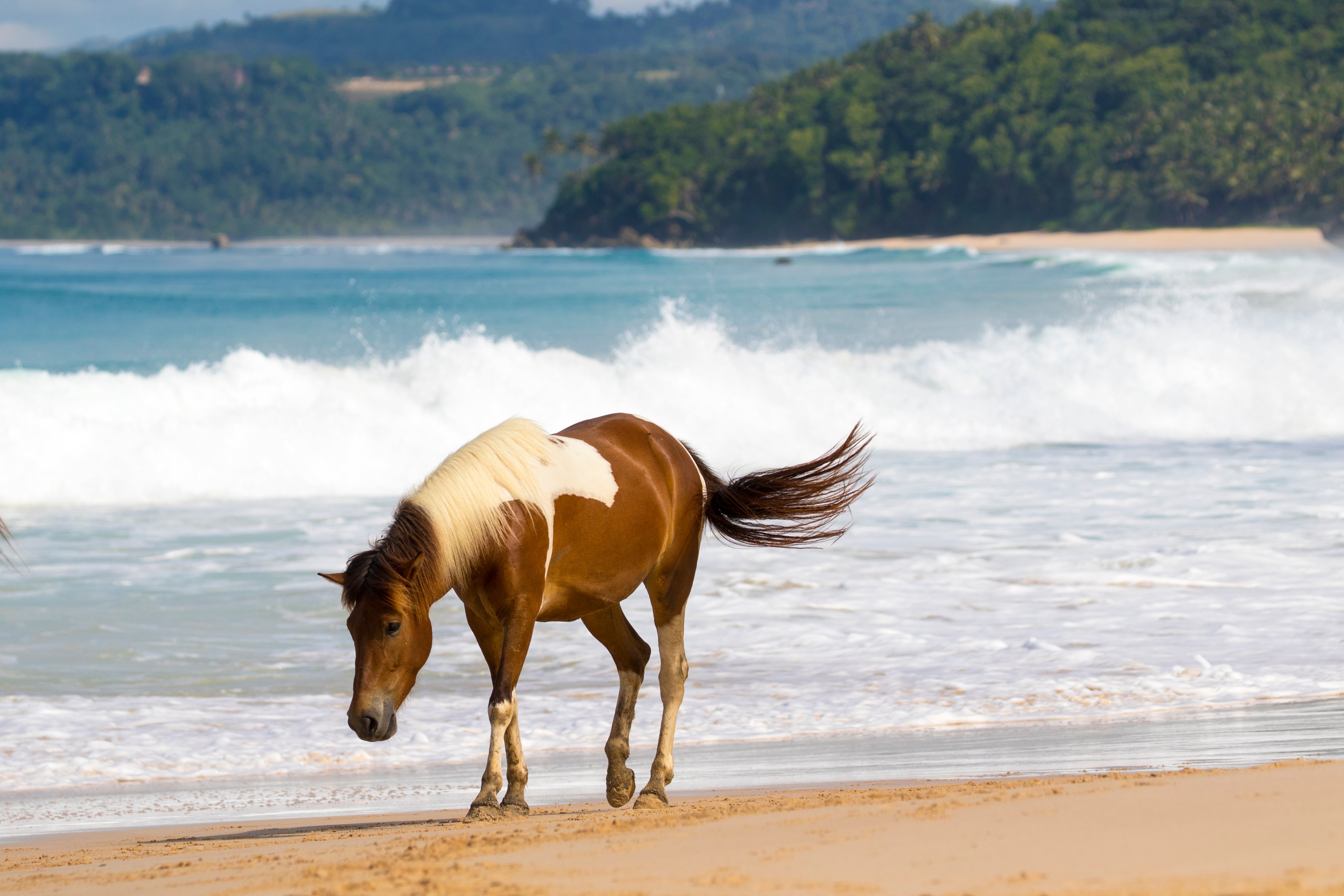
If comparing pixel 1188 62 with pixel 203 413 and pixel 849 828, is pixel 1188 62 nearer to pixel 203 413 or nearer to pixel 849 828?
pixel 203 413

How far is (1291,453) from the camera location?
1527 cm

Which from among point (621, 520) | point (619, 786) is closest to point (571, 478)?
point (621, 520)

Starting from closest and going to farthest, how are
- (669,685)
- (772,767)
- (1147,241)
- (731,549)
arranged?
1. (669,685)
2. (772,767)
3. (731,549)
4. (1147,241)

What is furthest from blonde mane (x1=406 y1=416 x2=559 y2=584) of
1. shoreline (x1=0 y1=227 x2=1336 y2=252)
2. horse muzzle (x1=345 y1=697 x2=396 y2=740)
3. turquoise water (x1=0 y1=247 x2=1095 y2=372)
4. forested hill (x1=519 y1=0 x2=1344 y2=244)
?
forested hill (x1=519 y1=0 x2=1344 y2=244)

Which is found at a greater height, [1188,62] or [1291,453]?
[1188,62]

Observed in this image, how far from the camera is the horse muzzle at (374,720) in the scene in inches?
162

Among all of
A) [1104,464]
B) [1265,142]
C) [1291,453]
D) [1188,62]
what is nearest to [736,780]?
[1104,464]

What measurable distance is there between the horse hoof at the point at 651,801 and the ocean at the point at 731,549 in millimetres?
615

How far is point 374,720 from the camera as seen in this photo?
413 centimetres

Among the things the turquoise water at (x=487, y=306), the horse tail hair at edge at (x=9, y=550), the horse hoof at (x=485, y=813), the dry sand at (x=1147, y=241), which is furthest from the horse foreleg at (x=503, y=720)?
the dry sand at (x=1147, y=241)

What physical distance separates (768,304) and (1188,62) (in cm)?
9381

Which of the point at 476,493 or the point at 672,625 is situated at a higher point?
the point at 476,493

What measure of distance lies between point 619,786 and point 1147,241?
295 ft

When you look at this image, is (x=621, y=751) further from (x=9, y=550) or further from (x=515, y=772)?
(x=9, y=550)
